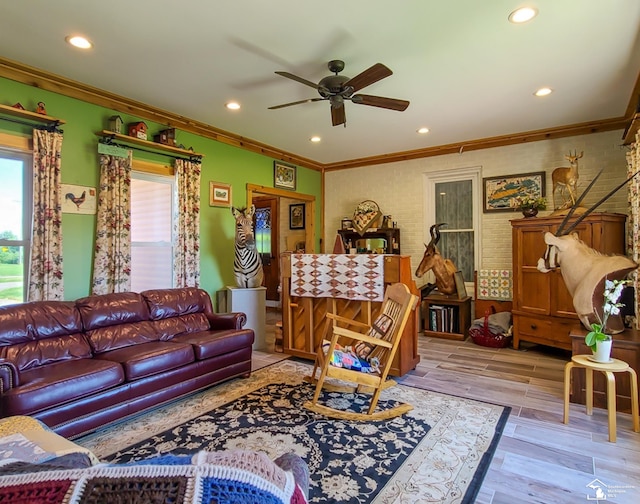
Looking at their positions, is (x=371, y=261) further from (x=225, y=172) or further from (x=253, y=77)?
(x=225, y=172)

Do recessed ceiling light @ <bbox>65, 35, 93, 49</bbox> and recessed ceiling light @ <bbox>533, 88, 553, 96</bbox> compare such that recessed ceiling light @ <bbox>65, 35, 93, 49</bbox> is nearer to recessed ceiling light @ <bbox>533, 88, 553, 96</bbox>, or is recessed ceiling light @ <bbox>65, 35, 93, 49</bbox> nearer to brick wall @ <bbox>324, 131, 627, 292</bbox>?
recessed ceiling light @ <bbox>533, 88, 553, 96</bbox>

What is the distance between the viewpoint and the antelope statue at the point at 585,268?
10.4ft

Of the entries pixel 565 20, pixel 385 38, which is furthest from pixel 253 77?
pixel 565 20

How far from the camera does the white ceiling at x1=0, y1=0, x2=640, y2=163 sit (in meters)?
2.57

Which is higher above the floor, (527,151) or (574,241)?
(527,151)

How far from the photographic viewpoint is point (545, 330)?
15.3 ft

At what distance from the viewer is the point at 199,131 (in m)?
5.00

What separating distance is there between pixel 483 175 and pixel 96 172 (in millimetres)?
5312

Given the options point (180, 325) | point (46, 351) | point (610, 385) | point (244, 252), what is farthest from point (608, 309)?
point (46, 351)

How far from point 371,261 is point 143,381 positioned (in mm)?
2359

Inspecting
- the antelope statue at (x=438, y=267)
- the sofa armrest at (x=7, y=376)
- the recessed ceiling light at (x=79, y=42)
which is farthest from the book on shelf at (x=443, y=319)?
the recessed ceiling light at (x=79, y=42)

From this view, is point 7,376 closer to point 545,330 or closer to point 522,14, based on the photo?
point 522,14

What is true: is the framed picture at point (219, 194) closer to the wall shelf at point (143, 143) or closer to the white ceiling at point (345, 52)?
the wall shelf at point (143, 143)

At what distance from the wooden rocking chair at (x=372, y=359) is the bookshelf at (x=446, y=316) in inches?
102
